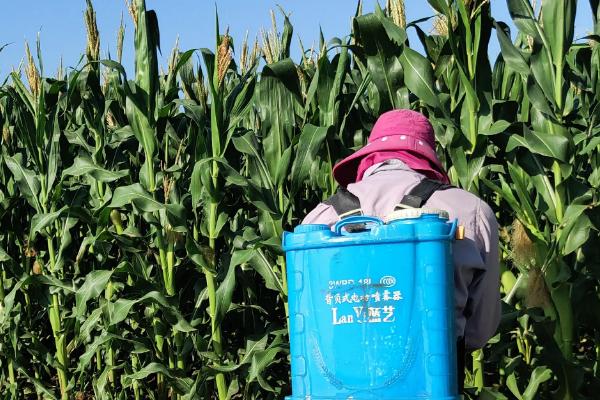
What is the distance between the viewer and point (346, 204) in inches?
115

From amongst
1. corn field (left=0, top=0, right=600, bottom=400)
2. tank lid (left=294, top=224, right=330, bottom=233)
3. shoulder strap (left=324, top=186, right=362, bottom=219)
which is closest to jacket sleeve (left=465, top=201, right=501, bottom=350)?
shoulder strap (left=324, top=186, right=362, bottom=219)

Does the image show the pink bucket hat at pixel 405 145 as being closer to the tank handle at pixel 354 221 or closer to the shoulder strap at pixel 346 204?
the shoulder strap at pixel 346 204

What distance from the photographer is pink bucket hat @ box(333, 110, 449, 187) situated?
119 inches

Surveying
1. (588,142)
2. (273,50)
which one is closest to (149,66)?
(273,50)

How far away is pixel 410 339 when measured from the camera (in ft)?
8.48

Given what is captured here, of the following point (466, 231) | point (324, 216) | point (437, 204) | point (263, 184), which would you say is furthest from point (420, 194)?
point (263, 184)

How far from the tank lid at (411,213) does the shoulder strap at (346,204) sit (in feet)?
0.77

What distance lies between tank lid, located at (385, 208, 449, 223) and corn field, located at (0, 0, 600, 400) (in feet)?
5.31

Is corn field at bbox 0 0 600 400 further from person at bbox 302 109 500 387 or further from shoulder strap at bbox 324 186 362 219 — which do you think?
shoulder strap at bbox 324 186 362 219

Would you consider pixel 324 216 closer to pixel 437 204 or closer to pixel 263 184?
pixel 437 204

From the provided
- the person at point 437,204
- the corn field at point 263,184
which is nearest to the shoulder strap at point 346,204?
the person at point 437,204

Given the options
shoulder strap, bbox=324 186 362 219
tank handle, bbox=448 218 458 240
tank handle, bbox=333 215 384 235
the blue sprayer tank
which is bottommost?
the blue sprayer tank

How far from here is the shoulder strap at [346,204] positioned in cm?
288

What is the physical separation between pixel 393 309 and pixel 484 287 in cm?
46
